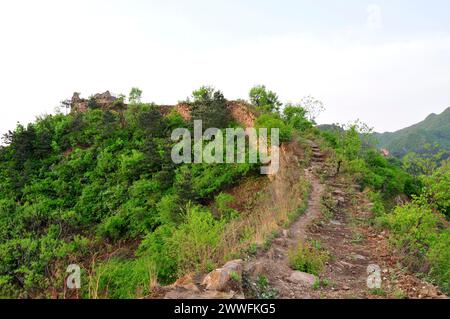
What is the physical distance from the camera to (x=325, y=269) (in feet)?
17.2

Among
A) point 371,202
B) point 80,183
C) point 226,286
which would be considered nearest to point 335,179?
point 371,202

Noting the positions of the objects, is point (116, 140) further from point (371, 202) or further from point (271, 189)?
point (371, 202)

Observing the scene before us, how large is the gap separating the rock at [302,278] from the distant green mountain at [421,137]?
6761cm

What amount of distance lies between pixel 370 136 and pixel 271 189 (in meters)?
5.23

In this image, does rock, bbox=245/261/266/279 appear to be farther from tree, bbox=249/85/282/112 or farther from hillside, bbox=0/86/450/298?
tree, bbox=249/85/282/112

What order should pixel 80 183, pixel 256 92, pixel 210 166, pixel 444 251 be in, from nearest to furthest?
1. pixel 444 251
2. pixel 210 166
3. pixel 80 183
4. pixel 256 92

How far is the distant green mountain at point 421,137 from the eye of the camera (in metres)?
76.9

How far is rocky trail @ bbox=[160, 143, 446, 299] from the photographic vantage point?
12.9 feet

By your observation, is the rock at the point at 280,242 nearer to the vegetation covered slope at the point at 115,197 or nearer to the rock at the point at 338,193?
the vegetation covered slope at the point at 115,197

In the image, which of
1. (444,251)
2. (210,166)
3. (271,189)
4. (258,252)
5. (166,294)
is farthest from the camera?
(210,166)

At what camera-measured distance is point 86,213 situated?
41.5 ft

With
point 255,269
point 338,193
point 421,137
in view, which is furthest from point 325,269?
point 421,137

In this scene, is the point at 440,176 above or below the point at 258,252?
above

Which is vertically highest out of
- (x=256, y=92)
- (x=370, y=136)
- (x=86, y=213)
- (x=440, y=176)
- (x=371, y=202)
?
(x=256, y=92)
